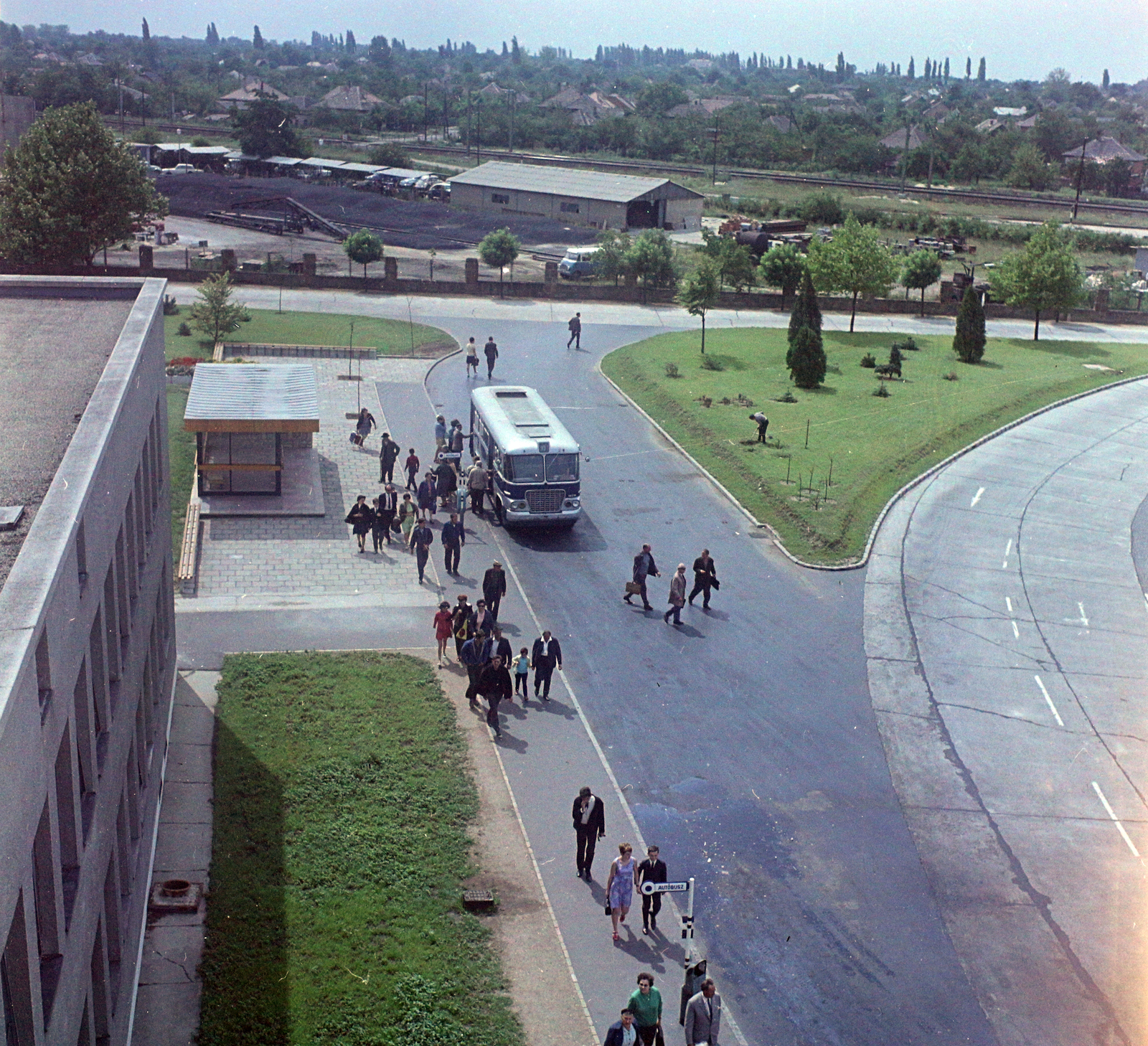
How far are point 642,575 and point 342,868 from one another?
1112 cm

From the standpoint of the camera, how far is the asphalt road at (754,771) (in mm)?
15391

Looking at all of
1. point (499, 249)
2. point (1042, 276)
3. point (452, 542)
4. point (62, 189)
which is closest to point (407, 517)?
point (452, 542)

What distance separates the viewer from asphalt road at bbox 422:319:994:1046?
15391 millimetres

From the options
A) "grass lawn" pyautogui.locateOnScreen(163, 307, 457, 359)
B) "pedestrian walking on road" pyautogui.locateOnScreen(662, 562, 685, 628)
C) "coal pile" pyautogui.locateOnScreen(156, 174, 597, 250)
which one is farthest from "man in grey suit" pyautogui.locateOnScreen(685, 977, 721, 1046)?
"coal pile" pyautogui.locateOnScreen(156, 174, 597, 250)

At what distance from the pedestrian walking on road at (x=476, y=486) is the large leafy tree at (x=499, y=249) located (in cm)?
3648

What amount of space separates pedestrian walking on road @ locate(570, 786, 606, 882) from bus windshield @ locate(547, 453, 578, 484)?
14.0 m

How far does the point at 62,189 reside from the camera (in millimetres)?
55406

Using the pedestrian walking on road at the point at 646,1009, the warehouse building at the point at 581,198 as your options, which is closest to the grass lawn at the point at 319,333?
the warehouse building at the point at 581,198

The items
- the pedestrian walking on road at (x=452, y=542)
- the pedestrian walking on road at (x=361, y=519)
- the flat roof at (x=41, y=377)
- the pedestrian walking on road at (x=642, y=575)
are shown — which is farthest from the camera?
the pedestrian walking on road at (x=361, y=519)

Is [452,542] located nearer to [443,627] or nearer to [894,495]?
[443,627]

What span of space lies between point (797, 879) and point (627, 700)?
5.77m

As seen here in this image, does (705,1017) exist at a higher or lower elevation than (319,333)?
lower

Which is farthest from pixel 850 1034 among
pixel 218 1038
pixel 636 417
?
pixel 636 417

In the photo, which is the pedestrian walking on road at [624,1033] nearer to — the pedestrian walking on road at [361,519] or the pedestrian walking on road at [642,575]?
the pedestrian walking on road at [642,575]
